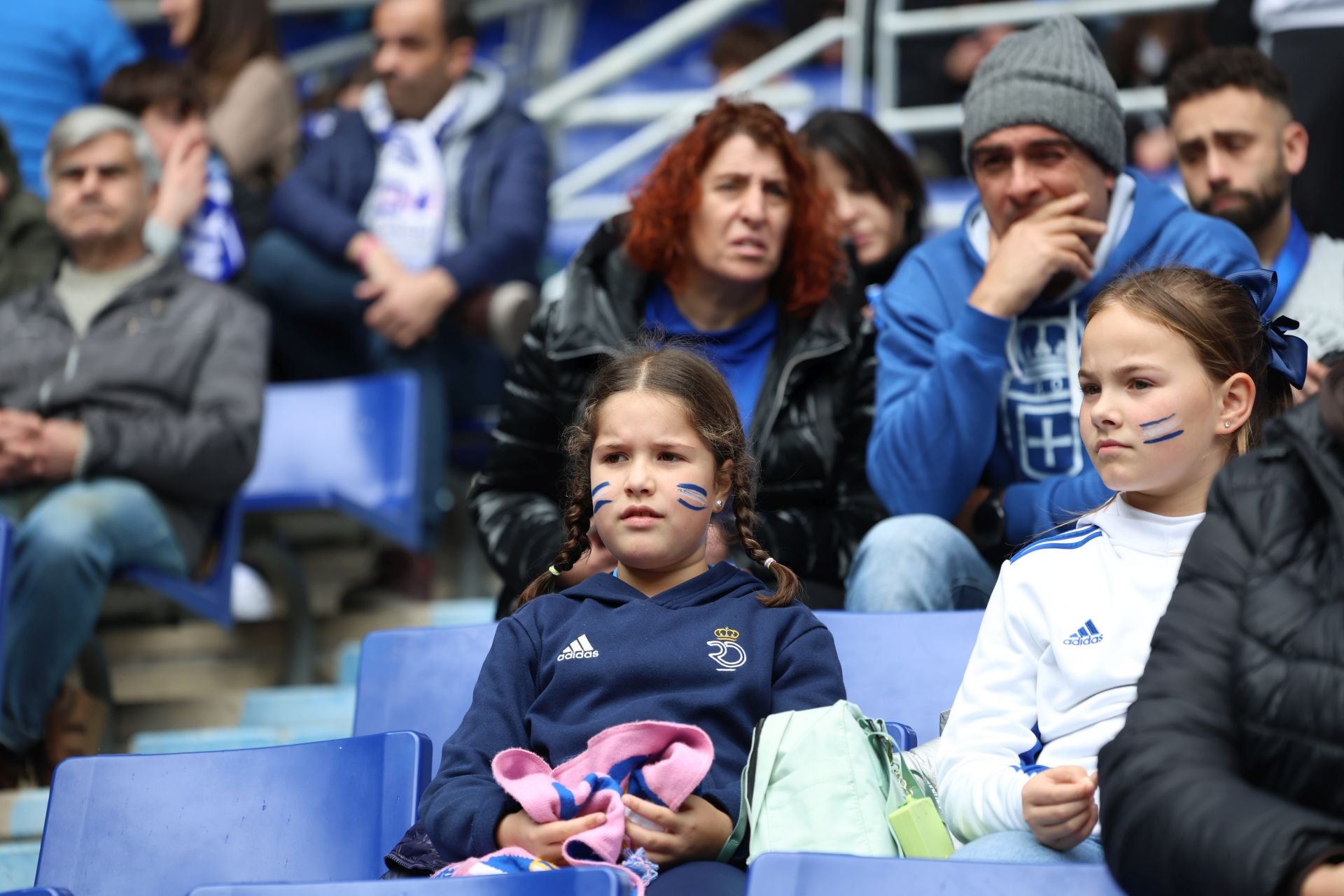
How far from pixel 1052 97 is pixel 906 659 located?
0.94 meters

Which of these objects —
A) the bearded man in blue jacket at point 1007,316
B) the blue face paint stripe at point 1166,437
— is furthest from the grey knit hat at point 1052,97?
the blue face paint stripe at point 1166,437

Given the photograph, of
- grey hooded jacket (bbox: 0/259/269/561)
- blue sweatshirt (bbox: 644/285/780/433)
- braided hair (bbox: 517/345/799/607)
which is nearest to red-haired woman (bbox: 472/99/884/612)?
blue sweatshirt (bbox: 644/285/780/433)

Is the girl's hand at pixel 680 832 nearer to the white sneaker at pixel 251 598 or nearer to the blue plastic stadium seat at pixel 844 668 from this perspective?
the blue plastic stadium seat at pixel 844 668

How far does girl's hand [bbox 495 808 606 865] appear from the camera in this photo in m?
1.66

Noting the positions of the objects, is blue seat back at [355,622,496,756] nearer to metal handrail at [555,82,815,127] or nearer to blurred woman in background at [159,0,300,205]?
blurred woman in background at [159,0,300,205]

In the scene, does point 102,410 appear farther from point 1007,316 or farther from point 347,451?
point 1007,316

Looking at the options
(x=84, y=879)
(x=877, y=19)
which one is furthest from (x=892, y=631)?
(x=877, y=19)

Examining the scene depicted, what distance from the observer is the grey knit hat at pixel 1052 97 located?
262 cm

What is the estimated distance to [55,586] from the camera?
305cm

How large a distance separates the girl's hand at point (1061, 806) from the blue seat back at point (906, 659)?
0.61m

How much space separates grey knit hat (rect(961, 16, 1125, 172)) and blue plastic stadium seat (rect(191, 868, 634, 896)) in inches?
60.8

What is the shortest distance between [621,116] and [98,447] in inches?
99.7

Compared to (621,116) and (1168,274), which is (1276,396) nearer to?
(1168,274)

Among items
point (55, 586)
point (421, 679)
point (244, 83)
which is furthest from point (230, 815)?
point (244, 83)
